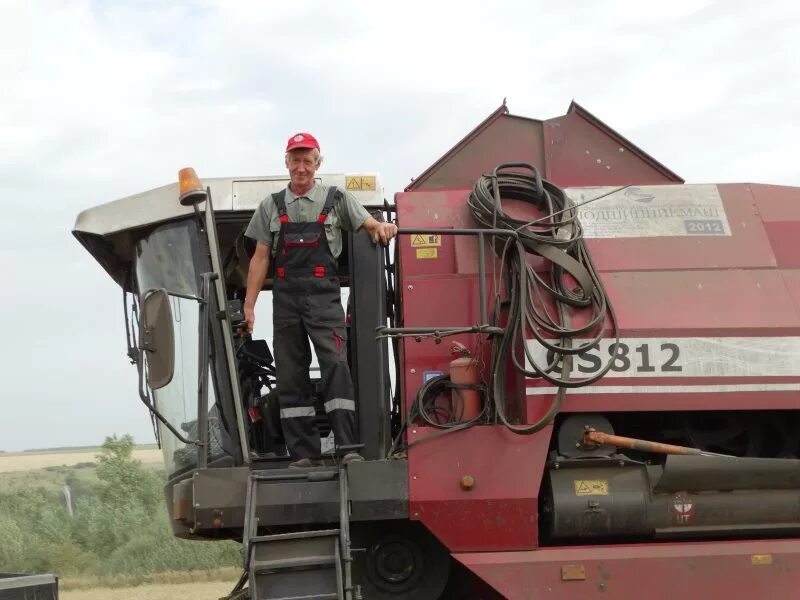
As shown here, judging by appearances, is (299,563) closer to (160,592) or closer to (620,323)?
(620,323)

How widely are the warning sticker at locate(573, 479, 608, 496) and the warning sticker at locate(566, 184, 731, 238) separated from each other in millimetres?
1303

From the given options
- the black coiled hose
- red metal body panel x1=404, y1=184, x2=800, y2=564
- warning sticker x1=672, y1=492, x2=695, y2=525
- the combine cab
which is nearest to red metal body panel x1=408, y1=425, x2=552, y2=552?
red metal body panel x1=404, y1=184, x2=800, y2=564

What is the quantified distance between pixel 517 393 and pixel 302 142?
1.71 meters

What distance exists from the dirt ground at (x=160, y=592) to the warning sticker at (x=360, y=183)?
10.1 metres

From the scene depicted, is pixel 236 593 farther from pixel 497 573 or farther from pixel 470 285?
pixel 470 285

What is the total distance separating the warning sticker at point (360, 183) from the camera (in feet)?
18.4

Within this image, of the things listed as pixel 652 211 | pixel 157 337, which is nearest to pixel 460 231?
pixel 652 211

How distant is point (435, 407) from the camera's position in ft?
16.7

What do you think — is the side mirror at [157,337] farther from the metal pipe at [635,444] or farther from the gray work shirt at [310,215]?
the metal pipe at [635,444]

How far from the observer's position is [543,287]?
16.5 ft

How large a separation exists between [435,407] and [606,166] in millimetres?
1871

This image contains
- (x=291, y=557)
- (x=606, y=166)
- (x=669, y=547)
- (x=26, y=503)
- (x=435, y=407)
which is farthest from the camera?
(x=26, y=503)

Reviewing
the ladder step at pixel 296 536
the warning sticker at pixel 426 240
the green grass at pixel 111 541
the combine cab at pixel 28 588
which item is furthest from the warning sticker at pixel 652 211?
the green grass at pixel 111 541

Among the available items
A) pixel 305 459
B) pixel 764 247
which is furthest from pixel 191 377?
pixel 764 247
